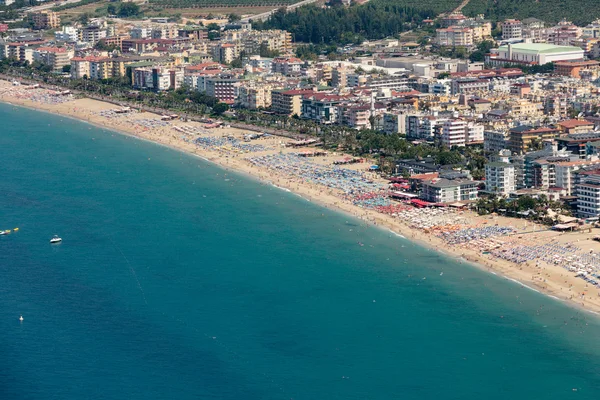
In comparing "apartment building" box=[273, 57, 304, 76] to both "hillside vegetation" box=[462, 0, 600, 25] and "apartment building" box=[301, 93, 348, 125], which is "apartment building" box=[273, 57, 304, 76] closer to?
"apartment building" box=[301, 93, 348, 125]

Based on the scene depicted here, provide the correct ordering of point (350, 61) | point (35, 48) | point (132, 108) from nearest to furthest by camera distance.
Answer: point (132, 108) → point (350, 61) → point (35, 48)

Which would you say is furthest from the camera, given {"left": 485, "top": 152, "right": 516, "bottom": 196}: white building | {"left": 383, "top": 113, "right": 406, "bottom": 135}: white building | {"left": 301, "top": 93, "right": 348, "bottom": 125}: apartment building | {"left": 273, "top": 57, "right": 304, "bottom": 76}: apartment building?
{"left": 273, "top": 57, "right": 304, "bottom": 76}: apartment building

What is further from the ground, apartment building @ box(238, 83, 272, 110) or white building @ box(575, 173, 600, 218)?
apartment building @ box(238, 83, 272, 110)

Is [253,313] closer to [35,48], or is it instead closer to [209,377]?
[209,377]

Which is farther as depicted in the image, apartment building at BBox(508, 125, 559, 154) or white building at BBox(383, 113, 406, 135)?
white building at BBox(383, 113, 406, 135)

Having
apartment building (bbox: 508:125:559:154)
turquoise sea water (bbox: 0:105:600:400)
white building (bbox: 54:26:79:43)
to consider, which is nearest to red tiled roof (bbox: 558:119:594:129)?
apartment building (bbox: 508:125:559:154)

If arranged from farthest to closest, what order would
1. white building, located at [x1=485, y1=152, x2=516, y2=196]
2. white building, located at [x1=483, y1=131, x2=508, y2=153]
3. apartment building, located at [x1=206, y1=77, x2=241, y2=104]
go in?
apartment building, located at [x1=206, y1=77, x2=241, y2=104] < white building, located at [x1=483, y1=131, x2=508, y2=153] < white building, located at [x1=485, y1=152, x2=516, y2=196]

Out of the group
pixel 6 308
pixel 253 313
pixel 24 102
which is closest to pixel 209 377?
pixel 253 313
